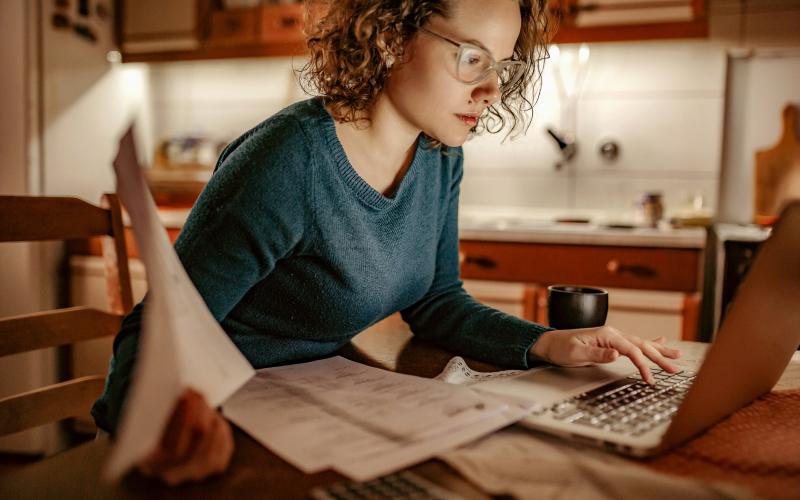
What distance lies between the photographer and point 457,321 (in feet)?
3.39

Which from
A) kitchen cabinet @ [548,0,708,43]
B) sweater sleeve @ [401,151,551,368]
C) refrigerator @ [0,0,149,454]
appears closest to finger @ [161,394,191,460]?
sweater sleeve @ [401,151,551,368]

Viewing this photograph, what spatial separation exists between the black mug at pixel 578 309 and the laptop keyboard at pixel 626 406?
142 mm

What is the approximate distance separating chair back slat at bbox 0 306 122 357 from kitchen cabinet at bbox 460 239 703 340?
128cm

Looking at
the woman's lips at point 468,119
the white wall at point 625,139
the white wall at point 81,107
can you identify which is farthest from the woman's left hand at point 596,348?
the white wall at point 81,107

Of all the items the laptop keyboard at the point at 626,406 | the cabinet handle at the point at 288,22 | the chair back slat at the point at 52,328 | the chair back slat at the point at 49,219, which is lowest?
the chair back slat at the point at 52,328

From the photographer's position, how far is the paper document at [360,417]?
54 cm

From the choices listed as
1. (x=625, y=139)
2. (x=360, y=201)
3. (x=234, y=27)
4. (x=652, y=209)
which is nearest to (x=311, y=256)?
(x=360, y=201)

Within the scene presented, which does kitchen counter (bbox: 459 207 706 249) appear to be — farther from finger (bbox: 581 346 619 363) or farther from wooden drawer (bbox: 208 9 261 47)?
finger (bbox: 581 346 619 363)

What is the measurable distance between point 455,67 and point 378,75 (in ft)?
0.41

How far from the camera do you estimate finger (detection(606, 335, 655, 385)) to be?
30.6 inches

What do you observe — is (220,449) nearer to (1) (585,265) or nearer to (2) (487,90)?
(2) (487,90)

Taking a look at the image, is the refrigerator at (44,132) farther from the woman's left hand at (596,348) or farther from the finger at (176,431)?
the finger at (176,431)

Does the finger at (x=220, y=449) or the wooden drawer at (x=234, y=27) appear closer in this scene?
the finger at (x=220, y=449)

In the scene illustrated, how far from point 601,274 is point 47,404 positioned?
5.58 feet
